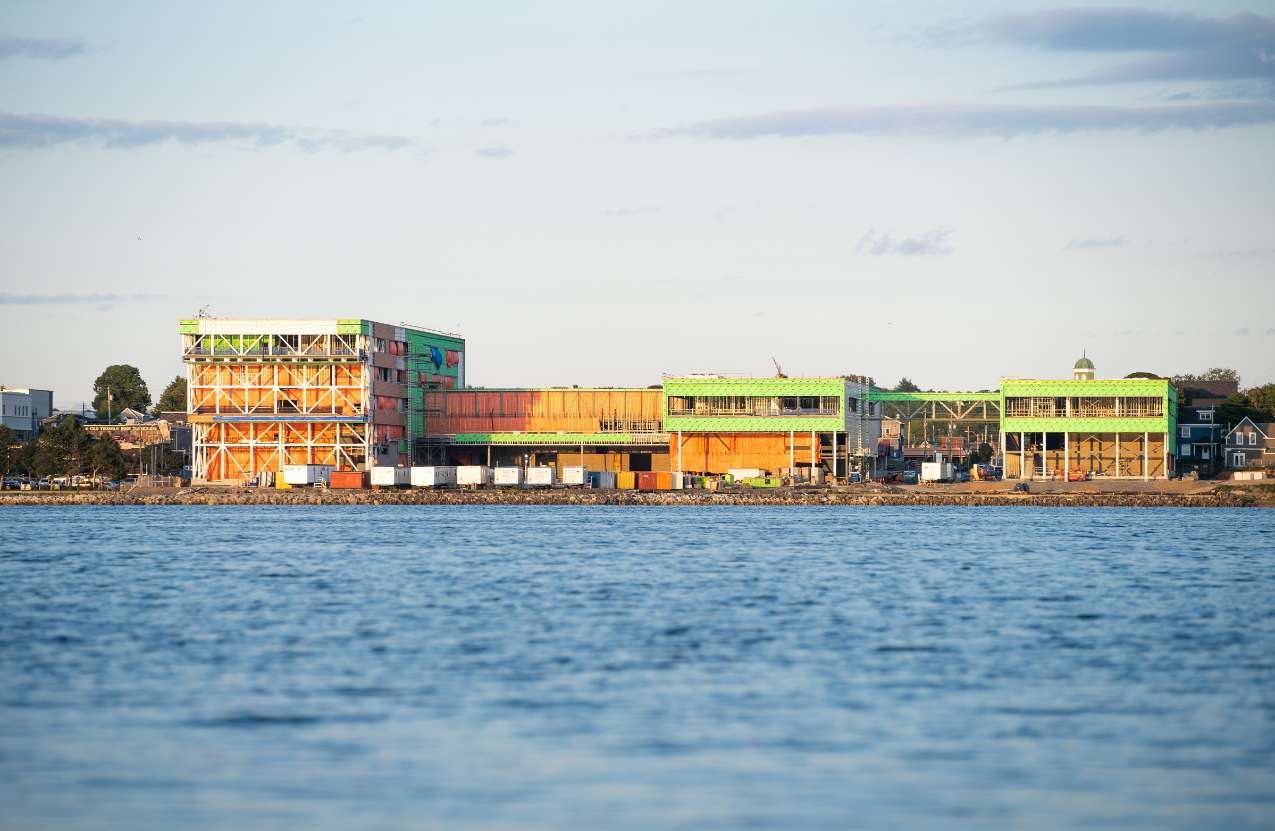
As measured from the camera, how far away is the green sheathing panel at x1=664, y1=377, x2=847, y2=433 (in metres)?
180

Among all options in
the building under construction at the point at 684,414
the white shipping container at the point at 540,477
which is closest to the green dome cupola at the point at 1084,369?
the building under construction at the point at 684,414

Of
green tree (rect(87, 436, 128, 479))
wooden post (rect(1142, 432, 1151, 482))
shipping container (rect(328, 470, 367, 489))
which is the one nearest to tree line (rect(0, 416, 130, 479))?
green tree (rect(87, 436, 128, 479))

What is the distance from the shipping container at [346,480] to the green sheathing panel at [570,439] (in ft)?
67.9

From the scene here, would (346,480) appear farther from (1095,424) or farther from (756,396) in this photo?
(1095,424)

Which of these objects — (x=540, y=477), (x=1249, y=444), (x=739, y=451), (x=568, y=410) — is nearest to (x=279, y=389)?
(x=540, y=477)

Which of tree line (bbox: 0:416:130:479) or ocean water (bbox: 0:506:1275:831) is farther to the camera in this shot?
tree line (bbox: 0:416:130:479)

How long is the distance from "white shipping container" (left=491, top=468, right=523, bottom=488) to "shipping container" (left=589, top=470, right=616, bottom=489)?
29.8 feet

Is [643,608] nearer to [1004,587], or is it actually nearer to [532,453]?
[1004,587]

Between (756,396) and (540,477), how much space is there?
82.9 ft

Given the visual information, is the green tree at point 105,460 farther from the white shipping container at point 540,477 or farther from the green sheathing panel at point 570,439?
the white shipping container at point 540,477

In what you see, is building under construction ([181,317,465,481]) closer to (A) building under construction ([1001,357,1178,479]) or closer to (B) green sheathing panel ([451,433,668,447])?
(B) green sheathing panel ([451,433,668,447])

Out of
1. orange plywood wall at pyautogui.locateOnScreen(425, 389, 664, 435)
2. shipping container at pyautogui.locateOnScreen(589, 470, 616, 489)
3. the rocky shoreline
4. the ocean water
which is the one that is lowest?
the ocean water

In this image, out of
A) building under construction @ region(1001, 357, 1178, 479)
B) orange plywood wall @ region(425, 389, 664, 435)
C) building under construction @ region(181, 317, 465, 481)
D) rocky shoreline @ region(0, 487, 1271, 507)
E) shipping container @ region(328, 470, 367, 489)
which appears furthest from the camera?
orange plywood wall @ region(425, 389, 664, 435)

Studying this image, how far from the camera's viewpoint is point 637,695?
1371 inches
